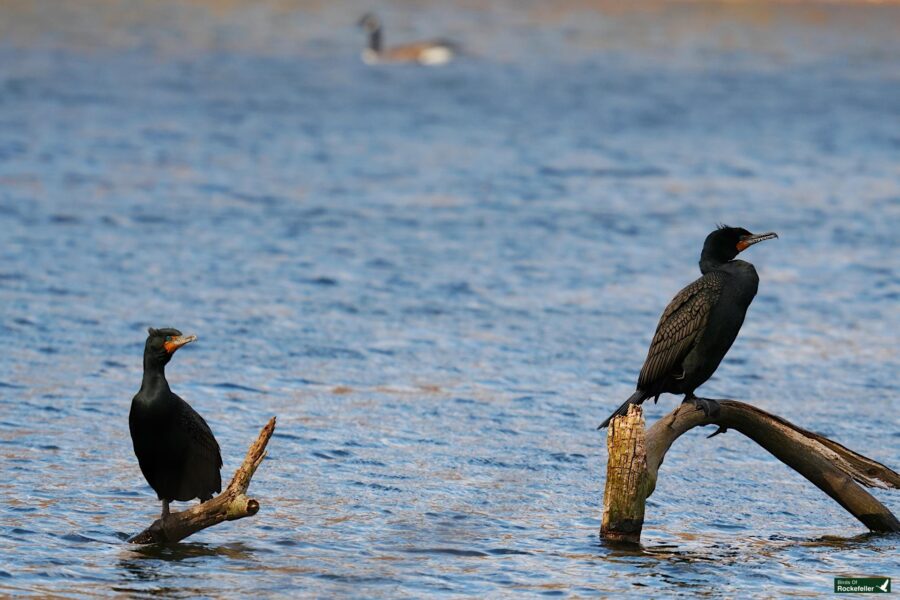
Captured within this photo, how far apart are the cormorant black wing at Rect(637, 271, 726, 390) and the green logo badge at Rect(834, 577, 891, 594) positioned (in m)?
1.55

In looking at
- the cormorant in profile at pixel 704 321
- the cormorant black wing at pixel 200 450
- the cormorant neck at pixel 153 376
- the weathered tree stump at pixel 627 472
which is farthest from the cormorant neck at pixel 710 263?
the cormorant neck at pixel 153 376

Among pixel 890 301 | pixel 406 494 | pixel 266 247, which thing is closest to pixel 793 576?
pixel 406 494

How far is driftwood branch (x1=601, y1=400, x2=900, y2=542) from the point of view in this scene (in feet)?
29.6

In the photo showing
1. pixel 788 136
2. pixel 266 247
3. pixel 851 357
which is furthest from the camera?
pixel 788 136

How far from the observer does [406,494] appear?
35.3 ft

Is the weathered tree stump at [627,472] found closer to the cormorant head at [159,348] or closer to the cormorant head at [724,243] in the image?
the cormorant head at [724,243]

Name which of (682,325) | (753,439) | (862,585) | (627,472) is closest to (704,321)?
(682,325)

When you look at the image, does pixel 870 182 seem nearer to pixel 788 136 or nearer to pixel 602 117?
pixel 788 136

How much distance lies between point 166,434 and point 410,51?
26556mm

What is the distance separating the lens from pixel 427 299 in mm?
17266

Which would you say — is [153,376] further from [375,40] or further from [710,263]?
[375,40]

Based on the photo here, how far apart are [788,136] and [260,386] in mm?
17374

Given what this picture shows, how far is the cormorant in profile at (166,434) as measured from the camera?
9.08 metres

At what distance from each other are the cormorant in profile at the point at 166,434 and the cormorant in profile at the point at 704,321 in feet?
7.72
